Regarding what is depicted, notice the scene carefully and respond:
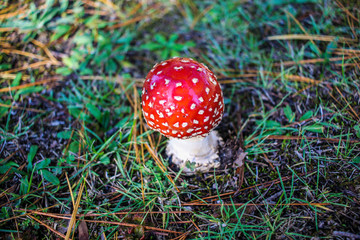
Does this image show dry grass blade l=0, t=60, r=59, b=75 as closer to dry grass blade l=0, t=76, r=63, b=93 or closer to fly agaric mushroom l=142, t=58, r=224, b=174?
dry grass blade l=0, t=76, r=63, b=93

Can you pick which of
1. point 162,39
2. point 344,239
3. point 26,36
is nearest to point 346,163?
point 344,239

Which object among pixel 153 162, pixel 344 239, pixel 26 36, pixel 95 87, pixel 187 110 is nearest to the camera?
pixel 344 239

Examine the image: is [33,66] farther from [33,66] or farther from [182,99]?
[182,99]

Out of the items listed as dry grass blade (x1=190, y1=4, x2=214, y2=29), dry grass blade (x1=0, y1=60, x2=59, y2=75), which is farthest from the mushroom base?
dry grass blade (x1=0, y1=60, x2=59, y2=75)

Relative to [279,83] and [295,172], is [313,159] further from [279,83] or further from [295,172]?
[279,83]

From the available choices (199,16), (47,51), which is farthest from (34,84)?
(199,16)

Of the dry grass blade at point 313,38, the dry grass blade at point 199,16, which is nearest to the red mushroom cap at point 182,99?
the dry grass blade at point 313,38
